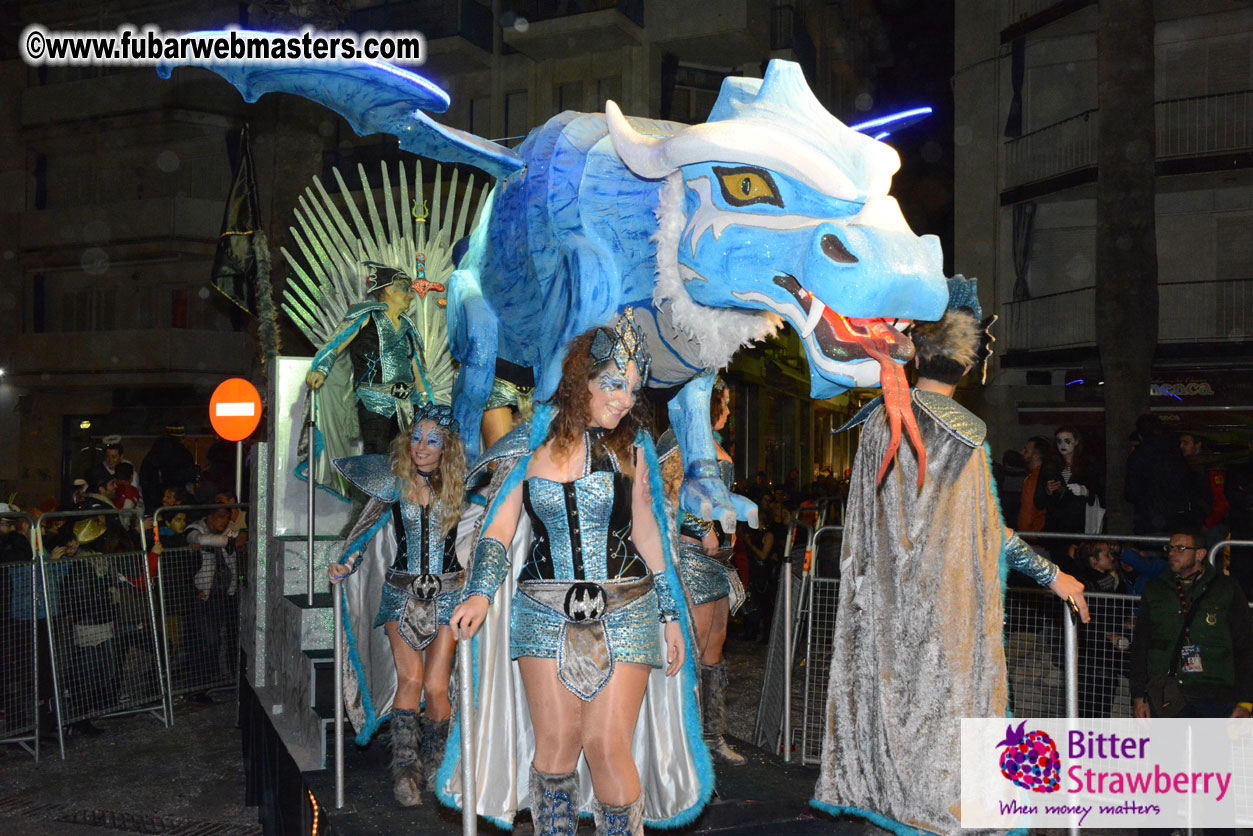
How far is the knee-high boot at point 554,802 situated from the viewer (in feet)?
9.21

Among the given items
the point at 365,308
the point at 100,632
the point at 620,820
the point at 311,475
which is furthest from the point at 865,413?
the point at 100,632

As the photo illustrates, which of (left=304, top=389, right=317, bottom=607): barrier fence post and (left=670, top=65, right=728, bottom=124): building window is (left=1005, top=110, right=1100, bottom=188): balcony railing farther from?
(left=304, top=389, right=317, bottom=607): barrier fence post

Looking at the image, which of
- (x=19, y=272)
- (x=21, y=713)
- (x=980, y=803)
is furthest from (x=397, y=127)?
(x=19, y=272)

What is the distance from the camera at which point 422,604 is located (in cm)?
404

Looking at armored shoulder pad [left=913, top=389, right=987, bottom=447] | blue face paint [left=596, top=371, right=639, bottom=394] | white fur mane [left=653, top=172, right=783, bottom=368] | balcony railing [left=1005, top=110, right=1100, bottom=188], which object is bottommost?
armored shoulder pad [left=913, top=389, right=987, bottom=447]

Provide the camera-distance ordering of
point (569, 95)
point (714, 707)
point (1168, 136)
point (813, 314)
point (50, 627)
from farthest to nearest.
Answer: point (569, 95) → point (1168, 136) → point (50, 627) → point (714, 707) → point (813, 314)

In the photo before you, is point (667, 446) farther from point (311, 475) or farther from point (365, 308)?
point (311, 475)

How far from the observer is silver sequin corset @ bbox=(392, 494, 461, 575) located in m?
4.10

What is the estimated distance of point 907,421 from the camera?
302cm

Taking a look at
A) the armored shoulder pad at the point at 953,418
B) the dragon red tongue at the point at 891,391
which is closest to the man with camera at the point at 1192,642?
the armored shoulder pad at the point at 953,418

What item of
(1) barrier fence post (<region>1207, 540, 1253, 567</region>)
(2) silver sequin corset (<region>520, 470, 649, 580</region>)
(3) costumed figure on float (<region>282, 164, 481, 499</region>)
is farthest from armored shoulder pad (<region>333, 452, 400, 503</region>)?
(1) barrier fence post (<region>1207, 540, 1253, 567</region>)

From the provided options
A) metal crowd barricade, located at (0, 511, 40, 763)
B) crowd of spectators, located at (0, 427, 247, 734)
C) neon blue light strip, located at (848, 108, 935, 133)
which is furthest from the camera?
crowd of spectators, located at (0, 427, 247, 734)

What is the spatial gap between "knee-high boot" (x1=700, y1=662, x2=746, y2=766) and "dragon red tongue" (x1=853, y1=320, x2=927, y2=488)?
154 cm

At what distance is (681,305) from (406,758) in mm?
2001
